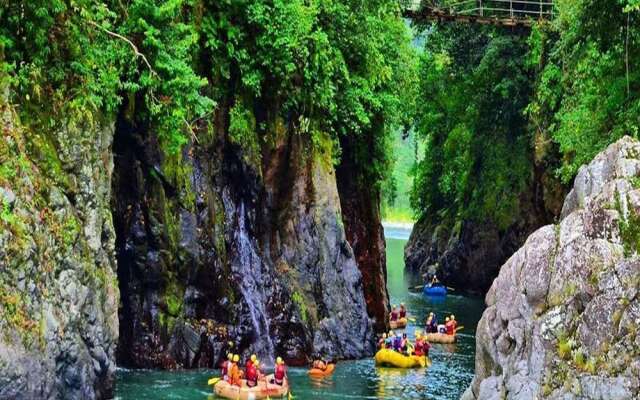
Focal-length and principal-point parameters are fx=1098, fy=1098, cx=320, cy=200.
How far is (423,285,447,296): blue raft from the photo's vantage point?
49812 millimetres

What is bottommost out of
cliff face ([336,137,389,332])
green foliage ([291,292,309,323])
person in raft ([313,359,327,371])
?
person in raft ([313,359,327,371])

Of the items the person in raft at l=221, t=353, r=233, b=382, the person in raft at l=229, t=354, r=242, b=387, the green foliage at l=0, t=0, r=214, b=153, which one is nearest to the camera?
the green foliage at l=0, t=0, r=214, b=153

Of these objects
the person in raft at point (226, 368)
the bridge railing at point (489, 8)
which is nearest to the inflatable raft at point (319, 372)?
the person in raft at point (226, 368)

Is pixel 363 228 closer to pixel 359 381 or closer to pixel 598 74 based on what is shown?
pixel 359 381

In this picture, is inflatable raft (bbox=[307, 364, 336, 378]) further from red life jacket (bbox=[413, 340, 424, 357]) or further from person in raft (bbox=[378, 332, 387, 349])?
red life jacket (bbox=[413, 340, 424, 357])

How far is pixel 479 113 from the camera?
153 ft

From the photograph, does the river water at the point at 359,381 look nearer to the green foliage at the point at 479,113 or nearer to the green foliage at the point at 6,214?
the green foliage at the point at 6,214

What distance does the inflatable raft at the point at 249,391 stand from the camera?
24000 mm

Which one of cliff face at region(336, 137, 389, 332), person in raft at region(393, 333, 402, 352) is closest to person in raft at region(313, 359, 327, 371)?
person in raft at region(393, 333, 402, 352)

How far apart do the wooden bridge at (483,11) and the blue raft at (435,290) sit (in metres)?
13.0

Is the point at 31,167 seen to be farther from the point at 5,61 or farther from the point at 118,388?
the point at 118,388

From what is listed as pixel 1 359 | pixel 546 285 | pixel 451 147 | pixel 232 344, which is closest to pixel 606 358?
pixel 546 285

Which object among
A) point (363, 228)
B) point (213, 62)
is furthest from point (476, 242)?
point (213, 62)

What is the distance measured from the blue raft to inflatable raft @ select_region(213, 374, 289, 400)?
25.6 m
